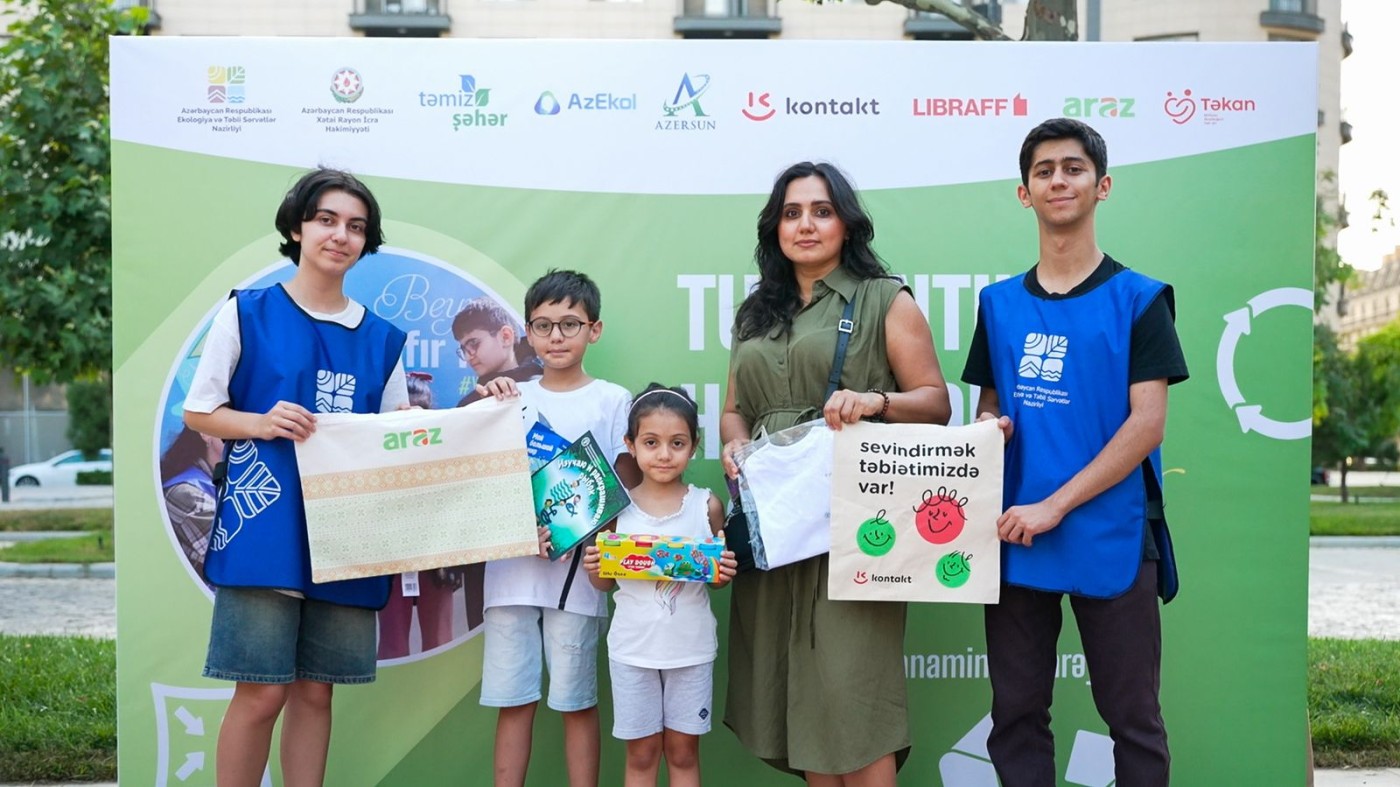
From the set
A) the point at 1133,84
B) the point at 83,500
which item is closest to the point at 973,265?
the point at 1133,84

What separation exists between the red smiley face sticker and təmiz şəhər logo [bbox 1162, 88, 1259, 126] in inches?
62.0

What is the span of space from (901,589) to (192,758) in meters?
2.30

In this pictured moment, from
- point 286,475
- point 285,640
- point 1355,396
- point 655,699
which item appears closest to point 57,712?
point 285,640

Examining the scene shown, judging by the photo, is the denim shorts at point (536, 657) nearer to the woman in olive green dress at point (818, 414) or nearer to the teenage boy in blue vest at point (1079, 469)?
the woman in olive green dress at point (818, 414)

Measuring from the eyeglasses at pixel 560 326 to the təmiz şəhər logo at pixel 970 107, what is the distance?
130 centimetres

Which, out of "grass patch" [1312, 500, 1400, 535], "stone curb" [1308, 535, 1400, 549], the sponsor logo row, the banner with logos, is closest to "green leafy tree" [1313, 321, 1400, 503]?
"grass patch" [1312, 500, 1400, 535]

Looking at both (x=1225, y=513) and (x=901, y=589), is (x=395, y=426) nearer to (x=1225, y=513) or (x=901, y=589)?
(x=901, y=589)

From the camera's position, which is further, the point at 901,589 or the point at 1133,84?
the point at 1133,84

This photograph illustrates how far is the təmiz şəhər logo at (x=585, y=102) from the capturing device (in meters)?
3.67

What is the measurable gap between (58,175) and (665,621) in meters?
7.82

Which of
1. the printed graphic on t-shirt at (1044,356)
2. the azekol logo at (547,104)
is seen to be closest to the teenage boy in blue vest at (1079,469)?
the printed graphic on t-shirt at (1044,356)

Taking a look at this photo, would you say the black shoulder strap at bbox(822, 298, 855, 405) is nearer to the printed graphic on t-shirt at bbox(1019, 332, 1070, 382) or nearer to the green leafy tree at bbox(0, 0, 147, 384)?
the printed graphic on t-shirt at bbox(1019, 332, 1070, 382)

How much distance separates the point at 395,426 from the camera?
3174mm

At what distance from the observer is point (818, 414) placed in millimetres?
3053
